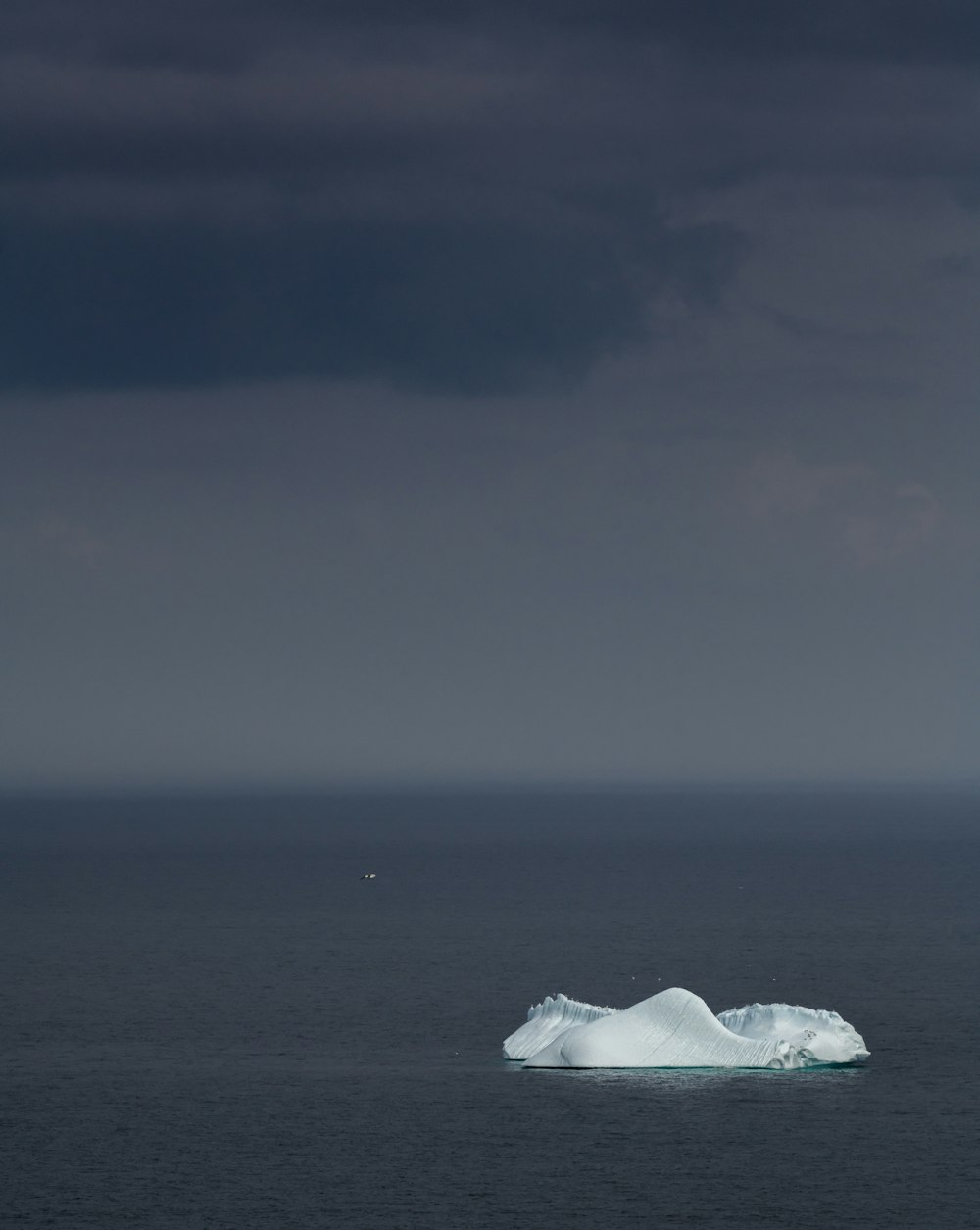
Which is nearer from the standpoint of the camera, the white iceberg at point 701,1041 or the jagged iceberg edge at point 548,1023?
the white iceberg at point 701,1041

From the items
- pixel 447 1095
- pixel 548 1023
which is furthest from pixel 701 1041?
pixel 447 1095

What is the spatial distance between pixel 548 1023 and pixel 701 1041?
8365 millimetres

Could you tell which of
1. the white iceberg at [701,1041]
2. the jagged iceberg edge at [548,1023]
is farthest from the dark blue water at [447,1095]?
the jagged iceberg edge at [548,1023]

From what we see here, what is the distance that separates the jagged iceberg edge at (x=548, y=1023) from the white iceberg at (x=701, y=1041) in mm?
→ 577

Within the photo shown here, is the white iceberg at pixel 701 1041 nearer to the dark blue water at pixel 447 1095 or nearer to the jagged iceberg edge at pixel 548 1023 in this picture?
the jagged iceberg edge at pixel 548 1023

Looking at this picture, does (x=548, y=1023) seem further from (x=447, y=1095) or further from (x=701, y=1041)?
(x=447, y=1095)

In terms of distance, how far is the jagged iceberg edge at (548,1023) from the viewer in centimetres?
9312

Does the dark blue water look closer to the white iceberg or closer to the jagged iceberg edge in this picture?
the white iceberg

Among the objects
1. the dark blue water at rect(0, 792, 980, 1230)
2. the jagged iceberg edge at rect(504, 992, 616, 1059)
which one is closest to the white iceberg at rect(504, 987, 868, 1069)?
the jagged iceberg edge at rect(504, 992, 616, 1059)

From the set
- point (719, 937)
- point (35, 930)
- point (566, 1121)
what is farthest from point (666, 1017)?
point (35, 930)

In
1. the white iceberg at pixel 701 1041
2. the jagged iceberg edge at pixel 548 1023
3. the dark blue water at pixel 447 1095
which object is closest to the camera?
the dark blue water at pixel 447 1095

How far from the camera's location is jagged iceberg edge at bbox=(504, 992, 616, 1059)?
93.1 m

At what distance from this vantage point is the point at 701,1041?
298ft

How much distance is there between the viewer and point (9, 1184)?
72938 millimetres
